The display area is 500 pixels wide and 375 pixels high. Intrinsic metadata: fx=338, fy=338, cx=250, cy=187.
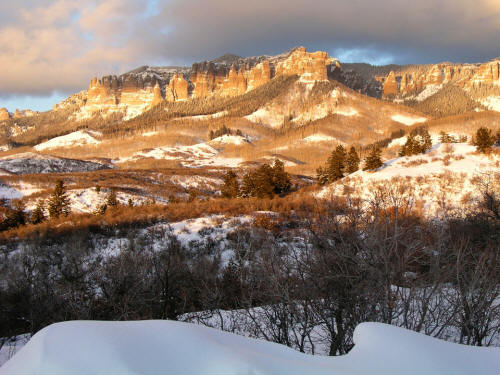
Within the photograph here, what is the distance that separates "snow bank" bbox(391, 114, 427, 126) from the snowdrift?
174283mm

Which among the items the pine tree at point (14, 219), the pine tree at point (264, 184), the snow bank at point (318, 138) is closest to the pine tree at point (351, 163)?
the pine tree at point (264, 184)

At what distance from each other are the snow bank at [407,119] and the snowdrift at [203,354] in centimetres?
17428

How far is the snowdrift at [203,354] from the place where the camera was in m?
2.53

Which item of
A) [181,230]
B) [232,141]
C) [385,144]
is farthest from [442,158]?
[232,141]

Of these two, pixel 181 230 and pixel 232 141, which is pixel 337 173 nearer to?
pixel 181 230

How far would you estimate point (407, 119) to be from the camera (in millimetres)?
164625

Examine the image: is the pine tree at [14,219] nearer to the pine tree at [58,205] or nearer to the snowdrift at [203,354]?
the pine tree at [58,205]

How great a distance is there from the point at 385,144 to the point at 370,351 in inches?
4976

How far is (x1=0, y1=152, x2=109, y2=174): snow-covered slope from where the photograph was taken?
300ft

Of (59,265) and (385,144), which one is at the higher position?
(385,144)

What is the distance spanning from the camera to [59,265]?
783 inches

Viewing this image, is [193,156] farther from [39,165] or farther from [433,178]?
→ [433,178]

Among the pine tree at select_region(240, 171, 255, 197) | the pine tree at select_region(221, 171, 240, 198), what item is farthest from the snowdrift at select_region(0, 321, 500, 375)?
the pine tree at select_region(221, 171, 240, 198)

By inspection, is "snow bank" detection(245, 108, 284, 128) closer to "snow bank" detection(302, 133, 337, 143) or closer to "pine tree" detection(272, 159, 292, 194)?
"snow bank" detection(302, 133, 337, 143)
